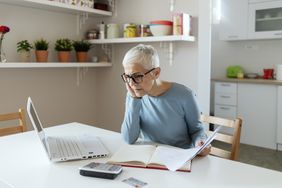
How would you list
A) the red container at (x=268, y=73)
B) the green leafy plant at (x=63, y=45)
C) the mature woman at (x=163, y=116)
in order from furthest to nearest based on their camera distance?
the red container at (x=268, y=73), the green leafy plant at (x=63, y=45), the mature woman at (x=163, y=116)

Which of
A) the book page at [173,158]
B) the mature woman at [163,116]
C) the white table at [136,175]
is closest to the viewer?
the white table at [136,175]

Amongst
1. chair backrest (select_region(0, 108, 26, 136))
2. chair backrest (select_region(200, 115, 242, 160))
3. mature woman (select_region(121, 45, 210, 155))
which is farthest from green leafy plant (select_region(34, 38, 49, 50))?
chair backrest (select_region(200, 115, 242, 160))

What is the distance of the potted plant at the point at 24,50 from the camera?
8.79 feet

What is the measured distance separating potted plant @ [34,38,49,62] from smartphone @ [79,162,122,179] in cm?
194

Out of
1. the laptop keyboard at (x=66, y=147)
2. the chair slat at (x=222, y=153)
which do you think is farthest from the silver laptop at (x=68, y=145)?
the chair slat at (x=222, y=153)

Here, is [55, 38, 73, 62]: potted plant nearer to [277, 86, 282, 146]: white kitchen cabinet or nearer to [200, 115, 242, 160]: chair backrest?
[200, 115, 242, 160]: chair backrest

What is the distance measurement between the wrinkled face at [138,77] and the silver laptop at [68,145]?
34 centimetres

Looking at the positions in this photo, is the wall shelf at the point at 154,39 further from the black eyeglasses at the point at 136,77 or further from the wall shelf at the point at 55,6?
the black eyeglasses at the point at 136,77

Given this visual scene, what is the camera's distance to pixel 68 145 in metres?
1.47

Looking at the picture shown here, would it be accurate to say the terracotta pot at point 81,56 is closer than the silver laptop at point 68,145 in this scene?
No

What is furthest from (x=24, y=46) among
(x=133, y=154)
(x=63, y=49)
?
(x=133, y=154)

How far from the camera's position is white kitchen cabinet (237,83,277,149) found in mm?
3693

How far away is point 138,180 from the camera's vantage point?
1077mm

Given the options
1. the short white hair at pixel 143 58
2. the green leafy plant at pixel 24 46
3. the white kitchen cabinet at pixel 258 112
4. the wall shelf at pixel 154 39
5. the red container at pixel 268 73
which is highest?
the wall shelf at pixel 154 39
